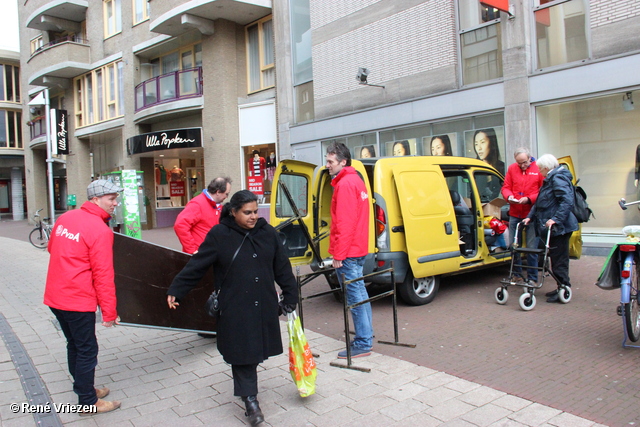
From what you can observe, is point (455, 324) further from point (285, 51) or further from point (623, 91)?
point (285, 51)

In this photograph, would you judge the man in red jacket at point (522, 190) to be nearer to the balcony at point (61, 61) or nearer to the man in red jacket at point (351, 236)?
the man in red jacket at point (351, 236)

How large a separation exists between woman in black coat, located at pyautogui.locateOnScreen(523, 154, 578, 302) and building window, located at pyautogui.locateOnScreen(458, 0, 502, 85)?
5.45 metres

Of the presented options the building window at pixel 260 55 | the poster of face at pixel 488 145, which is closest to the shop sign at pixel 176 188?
the building window at pixel 260 55

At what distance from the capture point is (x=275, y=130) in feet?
56.7

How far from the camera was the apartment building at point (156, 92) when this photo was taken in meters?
17.9

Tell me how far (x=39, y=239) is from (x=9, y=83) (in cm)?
2587

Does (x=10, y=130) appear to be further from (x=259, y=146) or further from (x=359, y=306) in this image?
(x=359, y=306)

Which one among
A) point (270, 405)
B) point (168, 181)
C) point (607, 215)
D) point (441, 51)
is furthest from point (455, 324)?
point (168, 181)

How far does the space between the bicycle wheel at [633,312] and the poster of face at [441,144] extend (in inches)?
292

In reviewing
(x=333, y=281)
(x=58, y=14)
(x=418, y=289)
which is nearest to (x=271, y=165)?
(x=333, y=281)

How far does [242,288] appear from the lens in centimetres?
351

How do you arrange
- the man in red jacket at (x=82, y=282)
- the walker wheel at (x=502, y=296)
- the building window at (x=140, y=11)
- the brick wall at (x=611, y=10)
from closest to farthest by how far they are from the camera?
the man in red jacket at (x=82, y=282)
the walker wheel at (x=502, y=296)
the brick wall at (x=611, y=10)
the building window at (x=140, y=11)

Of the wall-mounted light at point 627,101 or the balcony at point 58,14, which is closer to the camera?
the wall-mounted light at point 627,101

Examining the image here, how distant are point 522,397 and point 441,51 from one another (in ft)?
32.3
